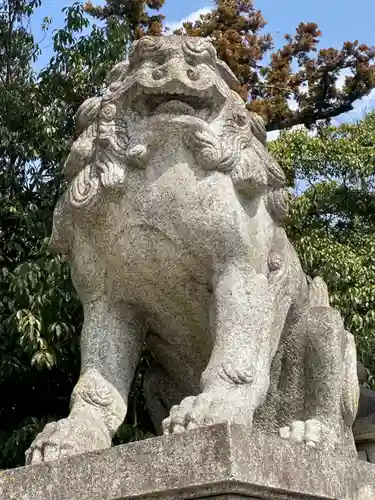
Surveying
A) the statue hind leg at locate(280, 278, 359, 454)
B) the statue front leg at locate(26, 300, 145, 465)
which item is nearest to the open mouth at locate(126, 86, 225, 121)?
the statue front leg at locate(26, 300, 145, 465)

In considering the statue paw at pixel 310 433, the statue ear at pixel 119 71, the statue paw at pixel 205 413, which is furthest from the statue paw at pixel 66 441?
the statue ear at pixel 119 71

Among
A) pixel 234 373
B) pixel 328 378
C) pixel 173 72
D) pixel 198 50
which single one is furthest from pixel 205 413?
pixel 198 50

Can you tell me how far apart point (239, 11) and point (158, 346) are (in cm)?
1063

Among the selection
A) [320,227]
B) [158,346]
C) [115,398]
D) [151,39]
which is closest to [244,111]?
[151,39]

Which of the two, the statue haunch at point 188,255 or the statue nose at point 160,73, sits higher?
the statue nose at point 160,73

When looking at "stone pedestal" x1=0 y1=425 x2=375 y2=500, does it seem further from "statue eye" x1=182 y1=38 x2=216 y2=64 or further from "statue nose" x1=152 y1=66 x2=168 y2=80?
"statue eye" x1=182 y1=38 x2=216 y2=64

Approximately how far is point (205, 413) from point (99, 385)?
22.1 inches

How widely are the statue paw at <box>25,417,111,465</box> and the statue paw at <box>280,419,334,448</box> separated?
0.65m

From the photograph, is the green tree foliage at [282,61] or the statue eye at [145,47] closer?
the statue eye at [145,47]

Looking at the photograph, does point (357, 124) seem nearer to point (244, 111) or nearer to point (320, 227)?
point (320, 227)

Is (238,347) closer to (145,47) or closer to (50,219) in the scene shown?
(145,47)

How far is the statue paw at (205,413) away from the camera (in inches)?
94.5

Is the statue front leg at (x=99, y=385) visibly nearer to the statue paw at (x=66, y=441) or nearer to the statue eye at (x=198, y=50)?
the statue paw at (x=66, y=441)

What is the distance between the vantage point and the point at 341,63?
1307 cm
